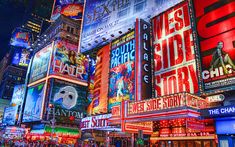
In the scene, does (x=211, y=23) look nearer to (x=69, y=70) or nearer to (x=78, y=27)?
(x=69, y=70)

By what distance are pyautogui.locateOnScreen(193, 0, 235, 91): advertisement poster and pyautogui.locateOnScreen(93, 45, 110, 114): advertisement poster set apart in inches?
593

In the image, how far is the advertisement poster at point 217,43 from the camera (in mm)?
18116

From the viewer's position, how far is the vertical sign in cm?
2434

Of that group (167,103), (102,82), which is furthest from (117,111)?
(102,82)

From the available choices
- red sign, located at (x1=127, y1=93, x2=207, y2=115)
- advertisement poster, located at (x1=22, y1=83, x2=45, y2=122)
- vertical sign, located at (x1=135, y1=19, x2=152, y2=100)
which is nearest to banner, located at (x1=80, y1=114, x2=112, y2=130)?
vertical sign, located at (x1=135, y1=19, x2=152, y2=100)

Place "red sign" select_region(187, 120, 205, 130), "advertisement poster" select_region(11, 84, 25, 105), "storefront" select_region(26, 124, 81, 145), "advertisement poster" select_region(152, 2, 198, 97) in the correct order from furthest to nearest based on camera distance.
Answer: "advertisement poster" select_region(11, 84, 25, 105)
"storefront" select_region(26, 124, 81, 145)
"advertisement poster" select_region(152, 2, 198, 97)
"red sign" select_region(187, 120, 205, 130)

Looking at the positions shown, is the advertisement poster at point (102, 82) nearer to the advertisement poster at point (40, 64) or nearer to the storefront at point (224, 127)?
the storefront at point (224, 127)

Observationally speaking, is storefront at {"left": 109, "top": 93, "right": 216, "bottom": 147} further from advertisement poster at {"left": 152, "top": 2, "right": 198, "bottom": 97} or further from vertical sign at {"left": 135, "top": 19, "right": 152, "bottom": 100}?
vertical sign at {"left": 135, "top": 19, "right": 152, "bottom": 100}

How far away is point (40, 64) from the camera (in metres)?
59.0

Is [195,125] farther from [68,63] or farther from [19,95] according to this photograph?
[19,95]

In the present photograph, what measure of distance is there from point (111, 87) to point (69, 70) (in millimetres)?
26762

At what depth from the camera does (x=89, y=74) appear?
5981 cm

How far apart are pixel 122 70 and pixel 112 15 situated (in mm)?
10244

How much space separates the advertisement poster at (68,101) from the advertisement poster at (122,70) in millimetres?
24505
